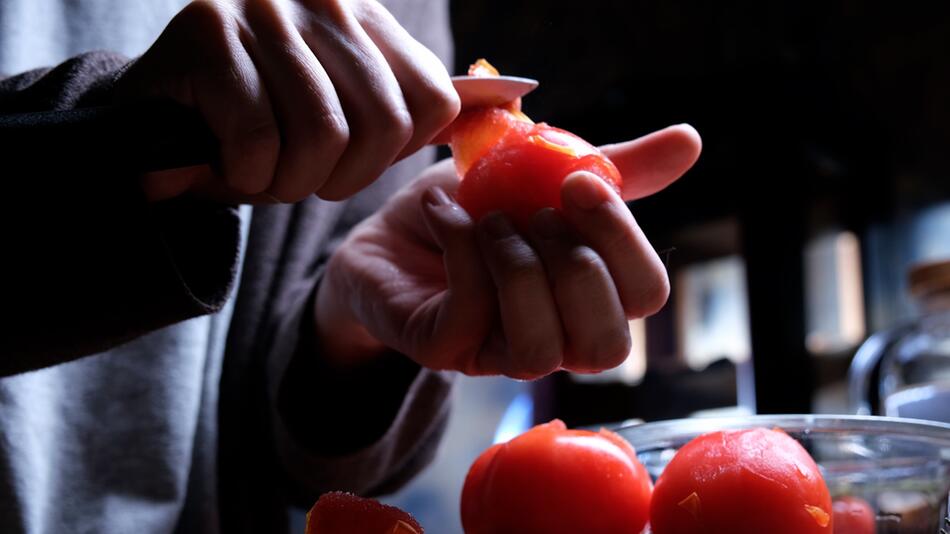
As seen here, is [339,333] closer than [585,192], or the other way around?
[585,192]

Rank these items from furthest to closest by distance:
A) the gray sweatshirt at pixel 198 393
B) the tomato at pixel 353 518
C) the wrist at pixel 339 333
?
the wrist at pixel 339 333, the gray sweatshirt at pixel 198 393, the tomato at pixel 353 518

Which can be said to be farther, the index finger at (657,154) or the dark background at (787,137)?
the dark background at (787,137)

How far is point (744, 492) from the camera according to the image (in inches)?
12.4

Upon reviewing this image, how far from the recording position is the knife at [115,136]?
0.32 meters

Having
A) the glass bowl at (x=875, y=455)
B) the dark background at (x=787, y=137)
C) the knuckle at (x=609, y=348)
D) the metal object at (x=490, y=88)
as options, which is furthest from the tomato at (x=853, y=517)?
the dark background at (x=787, y=137)

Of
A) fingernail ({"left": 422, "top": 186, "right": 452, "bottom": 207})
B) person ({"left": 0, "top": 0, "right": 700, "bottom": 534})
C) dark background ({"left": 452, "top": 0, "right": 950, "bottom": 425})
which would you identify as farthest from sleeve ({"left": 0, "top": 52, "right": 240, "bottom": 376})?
dark background ({"left": 452, "top": 0, "right": 950, "bottom": 425})

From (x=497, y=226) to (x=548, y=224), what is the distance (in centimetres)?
2

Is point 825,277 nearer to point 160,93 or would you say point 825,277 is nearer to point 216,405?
point 216,405

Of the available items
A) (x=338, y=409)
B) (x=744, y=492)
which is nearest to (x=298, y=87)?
(x=744, y=492)

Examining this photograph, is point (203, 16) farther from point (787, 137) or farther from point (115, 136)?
point (787, 137)

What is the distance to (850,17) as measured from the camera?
2365 mm

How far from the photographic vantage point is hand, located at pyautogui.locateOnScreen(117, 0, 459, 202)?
33 cm

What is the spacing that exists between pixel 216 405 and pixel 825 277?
8.59 feet

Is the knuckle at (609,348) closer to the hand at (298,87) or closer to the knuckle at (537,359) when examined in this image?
the knuckle at (537,359)
